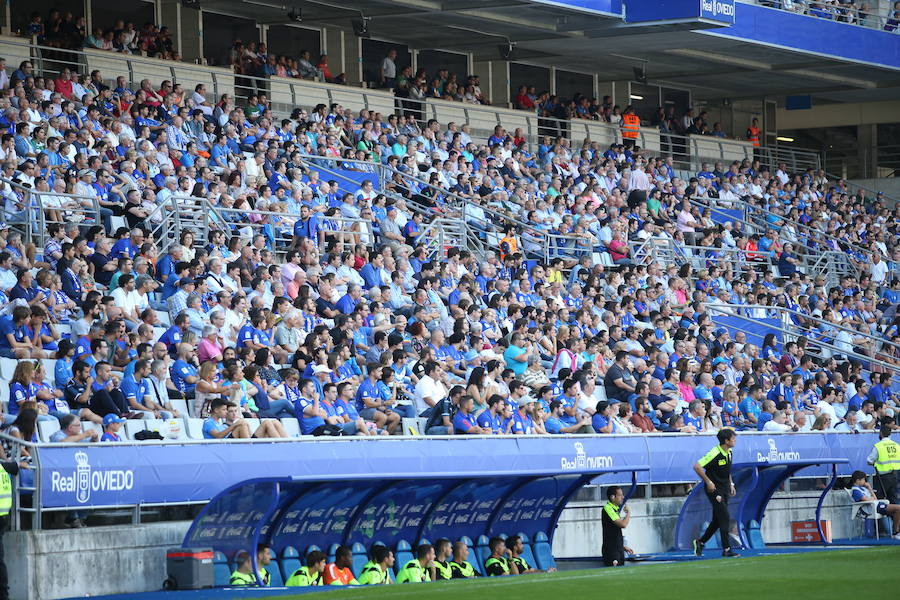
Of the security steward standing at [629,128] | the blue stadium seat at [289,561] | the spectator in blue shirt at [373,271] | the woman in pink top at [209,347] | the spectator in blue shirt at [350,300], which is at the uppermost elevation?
the security steward standing at [629,128]

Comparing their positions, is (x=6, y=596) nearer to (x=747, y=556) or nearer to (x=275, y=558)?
(x=275, y=558)

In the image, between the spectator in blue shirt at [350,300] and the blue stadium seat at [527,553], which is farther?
the spectator in blue shirt at [350,300]

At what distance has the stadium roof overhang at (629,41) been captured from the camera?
94.9 ft

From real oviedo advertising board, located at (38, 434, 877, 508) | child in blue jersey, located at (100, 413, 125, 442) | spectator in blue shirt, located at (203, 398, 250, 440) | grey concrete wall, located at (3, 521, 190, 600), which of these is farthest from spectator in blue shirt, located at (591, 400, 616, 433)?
child in blue jersey, located at (100, 413, 125, 442)

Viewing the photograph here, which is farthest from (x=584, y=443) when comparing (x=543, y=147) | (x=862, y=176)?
(x=862, y=176)

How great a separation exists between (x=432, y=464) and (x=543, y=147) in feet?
51.1

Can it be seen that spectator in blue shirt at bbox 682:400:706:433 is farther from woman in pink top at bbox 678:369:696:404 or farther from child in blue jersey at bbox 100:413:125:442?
child in blue jersey at bbox 100:413:125:442

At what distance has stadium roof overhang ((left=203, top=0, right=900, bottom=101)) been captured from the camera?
28938 mm

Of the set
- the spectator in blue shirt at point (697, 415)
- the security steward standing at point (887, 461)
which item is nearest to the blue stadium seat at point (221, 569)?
the spectator in blue shirt at point (697, 415)

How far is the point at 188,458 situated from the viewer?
1316 centimetres

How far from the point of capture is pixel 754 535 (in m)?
18.2

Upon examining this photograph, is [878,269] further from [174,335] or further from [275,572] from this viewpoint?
[275,572]

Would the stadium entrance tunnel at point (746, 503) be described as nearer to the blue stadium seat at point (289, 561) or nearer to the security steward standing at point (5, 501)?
the blue stadium seat at point (289, 561)

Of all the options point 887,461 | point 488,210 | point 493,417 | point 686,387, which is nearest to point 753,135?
point 488,210
